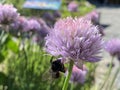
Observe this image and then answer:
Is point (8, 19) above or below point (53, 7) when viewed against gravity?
above

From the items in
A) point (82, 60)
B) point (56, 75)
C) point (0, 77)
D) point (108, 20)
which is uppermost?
point (82, 60)

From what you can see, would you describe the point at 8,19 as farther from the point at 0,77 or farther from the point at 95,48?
the point at 95,48

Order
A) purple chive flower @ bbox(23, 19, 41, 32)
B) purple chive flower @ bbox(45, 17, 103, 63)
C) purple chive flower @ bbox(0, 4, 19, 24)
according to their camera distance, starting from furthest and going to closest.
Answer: purple chive flower @ bbox(23, 19, 41, 32) → purple chive flower @ bbox(0, 4, 19, 24) → purple chive flower @ bbox(45, 17, 103, 63)

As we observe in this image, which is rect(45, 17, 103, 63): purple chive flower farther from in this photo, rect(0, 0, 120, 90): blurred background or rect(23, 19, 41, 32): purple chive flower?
rect(23, 19, 41, 32): purple chive flower

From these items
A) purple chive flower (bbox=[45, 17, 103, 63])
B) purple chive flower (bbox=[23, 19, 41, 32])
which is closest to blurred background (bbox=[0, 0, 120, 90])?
purple chive flower (bbox=[23, 19, 41, 32])

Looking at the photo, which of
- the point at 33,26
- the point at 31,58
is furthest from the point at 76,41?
the point at 31,58

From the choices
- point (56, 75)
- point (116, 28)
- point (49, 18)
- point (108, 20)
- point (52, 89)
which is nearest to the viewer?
point (56, 75)

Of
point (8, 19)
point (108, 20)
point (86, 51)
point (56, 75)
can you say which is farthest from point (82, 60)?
point (108, 20)
